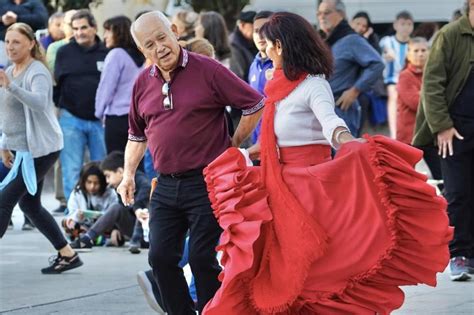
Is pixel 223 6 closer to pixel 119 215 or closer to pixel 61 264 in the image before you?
pixel 119 215

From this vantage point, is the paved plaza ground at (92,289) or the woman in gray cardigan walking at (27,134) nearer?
the paved plaza ground at (92,289)

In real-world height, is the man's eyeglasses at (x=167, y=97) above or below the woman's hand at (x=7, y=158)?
above

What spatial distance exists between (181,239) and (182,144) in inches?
20.1

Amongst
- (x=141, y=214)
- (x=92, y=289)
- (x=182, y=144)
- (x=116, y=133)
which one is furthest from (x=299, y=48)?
(x=116, y=133)

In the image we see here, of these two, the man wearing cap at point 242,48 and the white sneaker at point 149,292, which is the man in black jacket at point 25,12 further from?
the white sneaker at point 149,292

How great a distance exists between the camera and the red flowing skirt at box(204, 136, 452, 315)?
242 inches

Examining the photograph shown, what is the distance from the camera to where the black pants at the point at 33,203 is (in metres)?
9.78

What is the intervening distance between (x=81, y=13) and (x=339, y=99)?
12.8 feet

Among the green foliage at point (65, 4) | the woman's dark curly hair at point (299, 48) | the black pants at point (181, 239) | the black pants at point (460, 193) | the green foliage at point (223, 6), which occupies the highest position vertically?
the woman's dark curly hair at point (299, 48)

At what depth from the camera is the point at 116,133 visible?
12938 millimetres

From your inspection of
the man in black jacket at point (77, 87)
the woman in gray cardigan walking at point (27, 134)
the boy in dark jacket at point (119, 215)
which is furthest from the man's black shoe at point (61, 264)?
the man in black jacket at point (77, 87)

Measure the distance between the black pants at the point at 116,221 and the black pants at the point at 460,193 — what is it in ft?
11.5

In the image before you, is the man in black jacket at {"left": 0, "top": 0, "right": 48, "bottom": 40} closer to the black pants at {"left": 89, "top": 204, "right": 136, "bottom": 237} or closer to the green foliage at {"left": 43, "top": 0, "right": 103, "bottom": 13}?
the black pants at {"left": 89, "top": 204, "right": 136, "bottom": 237}

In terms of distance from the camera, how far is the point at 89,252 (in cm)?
1166
